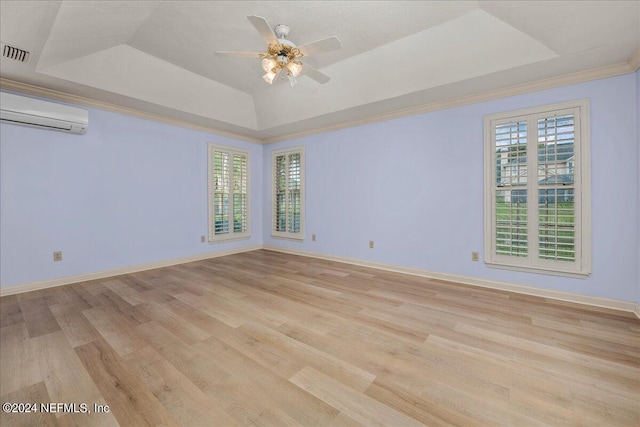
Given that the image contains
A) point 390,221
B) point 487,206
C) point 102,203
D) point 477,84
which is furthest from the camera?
point 390,221

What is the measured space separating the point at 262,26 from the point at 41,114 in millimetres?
3045

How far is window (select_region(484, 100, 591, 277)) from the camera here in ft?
9.23

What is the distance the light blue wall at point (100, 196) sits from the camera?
124 inches

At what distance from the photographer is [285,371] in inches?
65.8

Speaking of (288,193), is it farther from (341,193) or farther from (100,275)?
(100,275)

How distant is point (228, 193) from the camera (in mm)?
5367

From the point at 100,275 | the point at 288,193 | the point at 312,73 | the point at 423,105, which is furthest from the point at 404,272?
the point at 100,275

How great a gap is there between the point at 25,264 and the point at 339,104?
15.0ft

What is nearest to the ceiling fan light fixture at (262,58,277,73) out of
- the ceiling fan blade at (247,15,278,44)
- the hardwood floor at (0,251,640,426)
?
the ceiling fan blade at (247,15,278,44)

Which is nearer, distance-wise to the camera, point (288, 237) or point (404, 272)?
point (404, 272)

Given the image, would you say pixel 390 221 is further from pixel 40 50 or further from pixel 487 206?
pixel 40 50

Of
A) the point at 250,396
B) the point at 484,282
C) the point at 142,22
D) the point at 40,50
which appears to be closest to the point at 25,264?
the point at 40,50

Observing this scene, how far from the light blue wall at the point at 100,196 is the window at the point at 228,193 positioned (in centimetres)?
18

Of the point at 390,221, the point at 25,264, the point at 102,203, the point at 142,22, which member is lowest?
the point at 25,264
